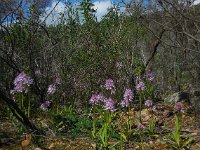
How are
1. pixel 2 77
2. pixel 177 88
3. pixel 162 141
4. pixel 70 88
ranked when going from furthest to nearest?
1. pixel 177 88
2. pixel 70 88
3. pixel 2 77
4. pixel 162 141

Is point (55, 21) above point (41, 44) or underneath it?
above

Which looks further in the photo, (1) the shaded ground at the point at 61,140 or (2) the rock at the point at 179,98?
(2) the rock at the point at 179,98

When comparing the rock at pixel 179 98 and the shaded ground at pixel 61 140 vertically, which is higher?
the rock at pixel 179 98

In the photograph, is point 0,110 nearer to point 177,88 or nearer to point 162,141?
point 162,141

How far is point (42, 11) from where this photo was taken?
8398 millimetres

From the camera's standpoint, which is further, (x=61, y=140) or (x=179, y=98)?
(x=179, y=98)

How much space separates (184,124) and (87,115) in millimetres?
1620

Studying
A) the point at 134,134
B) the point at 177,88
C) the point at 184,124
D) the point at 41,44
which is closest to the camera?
the point at 134,134

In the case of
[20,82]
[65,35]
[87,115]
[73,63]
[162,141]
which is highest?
[65,35]

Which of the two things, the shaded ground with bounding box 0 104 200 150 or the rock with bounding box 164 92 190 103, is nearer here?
the shaded ground with bounding box 0 104 200 150

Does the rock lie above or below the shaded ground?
above

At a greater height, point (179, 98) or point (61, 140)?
point (179, 98)

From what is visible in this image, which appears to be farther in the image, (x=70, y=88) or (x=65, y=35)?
(x=65, y=35)

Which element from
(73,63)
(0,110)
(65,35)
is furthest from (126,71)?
(0,110)
